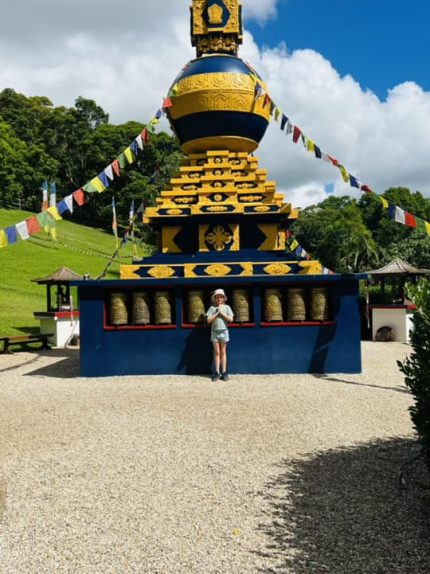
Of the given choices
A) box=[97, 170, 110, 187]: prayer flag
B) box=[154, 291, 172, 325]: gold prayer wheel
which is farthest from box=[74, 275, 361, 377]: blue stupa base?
box=[97, 170, 110, 187]: prayer flag

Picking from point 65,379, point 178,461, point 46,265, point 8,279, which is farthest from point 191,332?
point 46,265

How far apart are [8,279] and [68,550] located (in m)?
31.5

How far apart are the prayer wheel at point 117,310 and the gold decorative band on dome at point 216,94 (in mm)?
5597

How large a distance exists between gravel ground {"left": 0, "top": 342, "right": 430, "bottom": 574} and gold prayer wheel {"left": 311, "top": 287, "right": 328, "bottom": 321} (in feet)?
7.46

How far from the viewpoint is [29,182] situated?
61.8 meters

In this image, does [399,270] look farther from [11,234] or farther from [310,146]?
[11,234]

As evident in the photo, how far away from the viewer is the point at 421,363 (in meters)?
4.66

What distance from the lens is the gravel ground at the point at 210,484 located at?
3715 millimetres

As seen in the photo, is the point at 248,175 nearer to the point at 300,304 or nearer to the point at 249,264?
the point at 249,264

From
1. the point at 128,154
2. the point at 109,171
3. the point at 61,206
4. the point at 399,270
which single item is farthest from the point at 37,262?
the point at 61,206

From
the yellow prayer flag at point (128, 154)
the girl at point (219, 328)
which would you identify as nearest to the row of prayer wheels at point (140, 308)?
the girl at point (219, 328)

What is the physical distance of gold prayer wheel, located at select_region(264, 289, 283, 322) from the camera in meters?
11.0

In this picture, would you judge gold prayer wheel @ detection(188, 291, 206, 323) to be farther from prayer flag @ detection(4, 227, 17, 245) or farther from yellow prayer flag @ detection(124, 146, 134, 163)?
yellow prayer flag @ detection(124, 146, 134, 163)

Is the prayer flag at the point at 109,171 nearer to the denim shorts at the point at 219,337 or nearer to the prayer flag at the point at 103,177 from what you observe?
the prayer flag at the point at 103,177
